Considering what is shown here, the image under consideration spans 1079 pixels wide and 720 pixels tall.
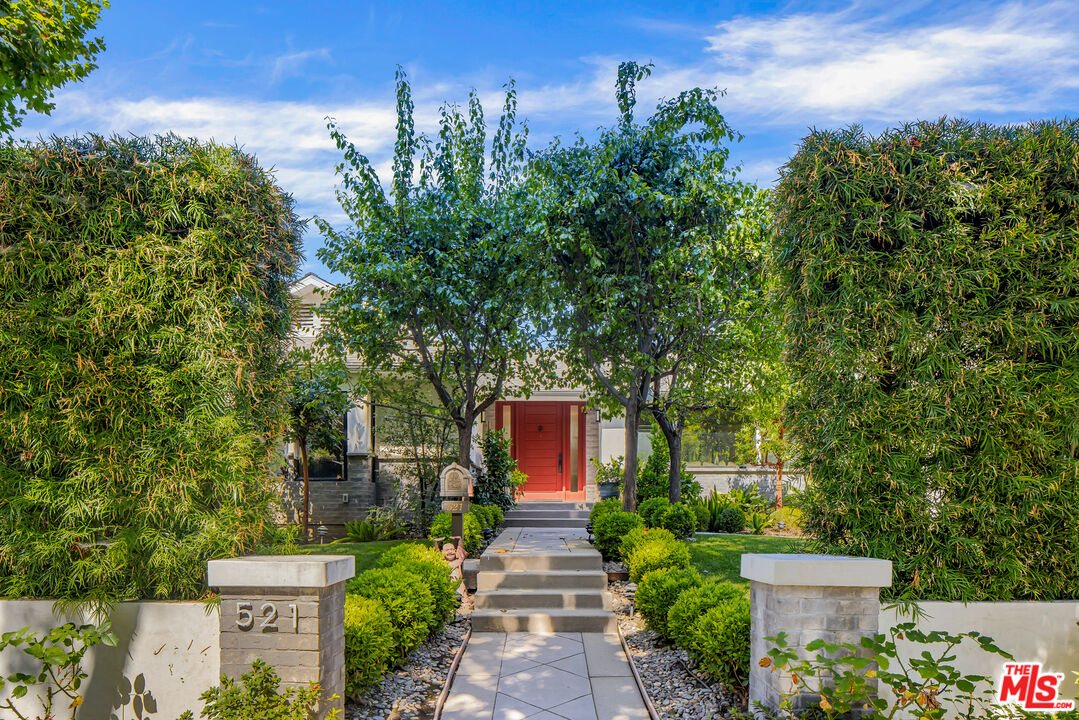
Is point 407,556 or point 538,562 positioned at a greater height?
point 407,556

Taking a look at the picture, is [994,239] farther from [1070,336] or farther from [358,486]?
[358,486]

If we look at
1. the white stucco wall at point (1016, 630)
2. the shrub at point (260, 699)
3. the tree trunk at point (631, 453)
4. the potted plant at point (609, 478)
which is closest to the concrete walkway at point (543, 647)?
the tree trunk at point (631, 453)

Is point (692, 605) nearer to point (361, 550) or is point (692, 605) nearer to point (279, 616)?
point (279, 616)

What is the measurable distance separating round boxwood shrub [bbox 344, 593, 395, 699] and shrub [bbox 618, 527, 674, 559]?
152 inches

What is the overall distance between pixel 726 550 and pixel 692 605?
16.4 feet

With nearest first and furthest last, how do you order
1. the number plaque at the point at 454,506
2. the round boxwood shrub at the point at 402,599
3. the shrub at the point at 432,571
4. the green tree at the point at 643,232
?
the round boxwood shrub at the point at 402,599 < the shrub at the point at 432,571 < the number plaque at the point at 454,506 < the green tree at the point at 643,232

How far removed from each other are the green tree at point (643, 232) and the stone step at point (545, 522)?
325cm

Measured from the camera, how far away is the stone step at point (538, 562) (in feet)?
25.4

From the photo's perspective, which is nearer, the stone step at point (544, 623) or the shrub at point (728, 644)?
the shrub at point (728, 644)

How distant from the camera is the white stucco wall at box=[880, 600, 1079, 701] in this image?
3.82m

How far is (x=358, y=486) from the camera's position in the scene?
497 inches

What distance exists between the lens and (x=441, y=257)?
985 cm

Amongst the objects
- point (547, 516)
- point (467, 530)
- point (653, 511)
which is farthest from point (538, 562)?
point (547, 516)

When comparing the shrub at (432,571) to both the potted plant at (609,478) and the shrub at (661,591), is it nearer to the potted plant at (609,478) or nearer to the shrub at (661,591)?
the shrub at (661,591)
